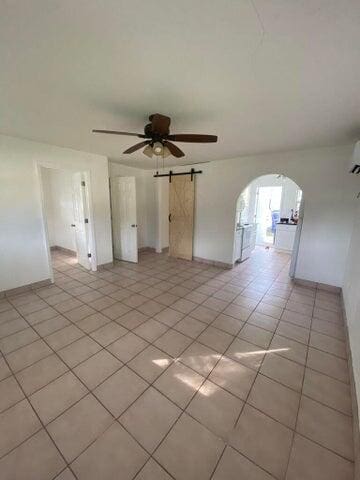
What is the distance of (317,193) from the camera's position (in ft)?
10.8

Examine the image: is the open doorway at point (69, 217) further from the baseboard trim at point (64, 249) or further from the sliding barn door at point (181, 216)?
the sliding barn door at point (181, 216)

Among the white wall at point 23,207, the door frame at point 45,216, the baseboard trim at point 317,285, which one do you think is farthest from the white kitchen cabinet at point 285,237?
the white wall at point 23,207

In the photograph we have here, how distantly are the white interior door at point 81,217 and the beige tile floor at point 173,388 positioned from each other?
4.38 ft

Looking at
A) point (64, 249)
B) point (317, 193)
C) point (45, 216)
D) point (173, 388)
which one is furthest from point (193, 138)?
point (64, 249)

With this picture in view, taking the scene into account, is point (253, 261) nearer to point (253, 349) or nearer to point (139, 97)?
point (253, 349)

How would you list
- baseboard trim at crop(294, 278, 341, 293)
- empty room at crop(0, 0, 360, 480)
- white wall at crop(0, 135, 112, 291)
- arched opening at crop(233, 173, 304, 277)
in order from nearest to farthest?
empty room at crop(0, 0, 360, 480) < white wall at crop(0, 135, 112, 291) < baseboard trim at crop(294, 278, 341, 293) < arched opening at crop(233, 173, 304, 277)

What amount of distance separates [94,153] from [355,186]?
4.57 m

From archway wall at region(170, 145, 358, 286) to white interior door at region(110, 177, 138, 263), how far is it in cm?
207

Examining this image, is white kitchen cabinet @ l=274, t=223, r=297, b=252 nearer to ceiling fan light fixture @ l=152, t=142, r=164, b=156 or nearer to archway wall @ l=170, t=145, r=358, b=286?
archway wall @ l=170, t=145, r=358, b=286

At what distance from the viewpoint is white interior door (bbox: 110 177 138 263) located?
446 centimetres

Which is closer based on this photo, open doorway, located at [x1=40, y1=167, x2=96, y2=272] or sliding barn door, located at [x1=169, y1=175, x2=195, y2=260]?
open doorway, located at [x1=40, y1=167, x2=96, y2=272]

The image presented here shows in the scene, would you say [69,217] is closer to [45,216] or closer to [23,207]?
[45,216]

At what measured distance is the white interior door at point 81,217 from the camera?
3938 mm

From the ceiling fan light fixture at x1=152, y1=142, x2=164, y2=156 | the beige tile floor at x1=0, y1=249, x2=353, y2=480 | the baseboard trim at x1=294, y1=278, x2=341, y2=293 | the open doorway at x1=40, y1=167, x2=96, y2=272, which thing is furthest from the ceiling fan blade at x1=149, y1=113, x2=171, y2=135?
the baseboard trim at x1=294, y1=278, x2=341, y2=293
